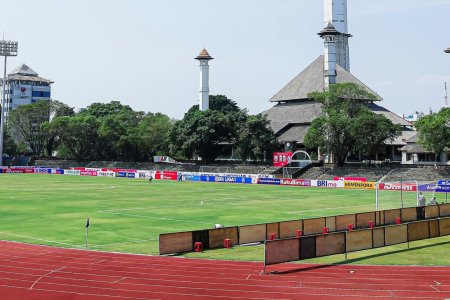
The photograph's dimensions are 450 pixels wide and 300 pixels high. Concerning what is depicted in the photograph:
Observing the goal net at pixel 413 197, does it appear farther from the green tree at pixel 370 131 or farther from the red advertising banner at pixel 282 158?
the red advertising banner at pixel 282 158

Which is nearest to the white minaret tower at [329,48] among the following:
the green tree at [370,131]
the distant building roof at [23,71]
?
the green tree at [370,131]

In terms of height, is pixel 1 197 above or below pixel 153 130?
below

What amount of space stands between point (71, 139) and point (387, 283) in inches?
4190

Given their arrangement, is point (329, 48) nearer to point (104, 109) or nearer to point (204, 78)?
point (204, 78)

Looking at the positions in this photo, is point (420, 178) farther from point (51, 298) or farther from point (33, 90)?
point (33, 90)

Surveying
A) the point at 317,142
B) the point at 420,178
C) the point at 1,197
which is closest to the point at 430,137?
the point at 420,178

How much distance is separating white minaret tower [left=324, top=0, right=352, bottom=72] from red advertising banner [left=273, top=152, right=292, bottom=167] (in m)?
52.5

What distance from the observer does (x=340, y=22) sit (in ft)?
413

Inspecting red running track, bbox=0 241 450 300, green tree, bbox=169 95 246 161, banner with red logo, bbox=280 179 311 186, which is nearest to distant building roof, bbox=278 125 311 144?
green tree, bbox=169 95 246 161

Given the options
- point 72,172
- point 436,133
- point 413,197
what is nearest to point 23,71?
point 72,172

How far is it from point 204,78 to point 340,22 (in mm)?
37363

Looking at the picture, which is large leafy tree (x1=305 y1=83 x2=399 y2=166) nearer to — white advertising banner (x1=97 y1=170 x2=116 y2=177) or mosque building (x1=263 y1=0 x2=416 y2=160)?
mosque building (x1=263 y1=0 x2=416 y2=160)

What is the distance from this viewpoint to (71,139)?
116 m

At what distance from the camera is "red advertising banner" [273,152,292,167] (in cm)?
8438
